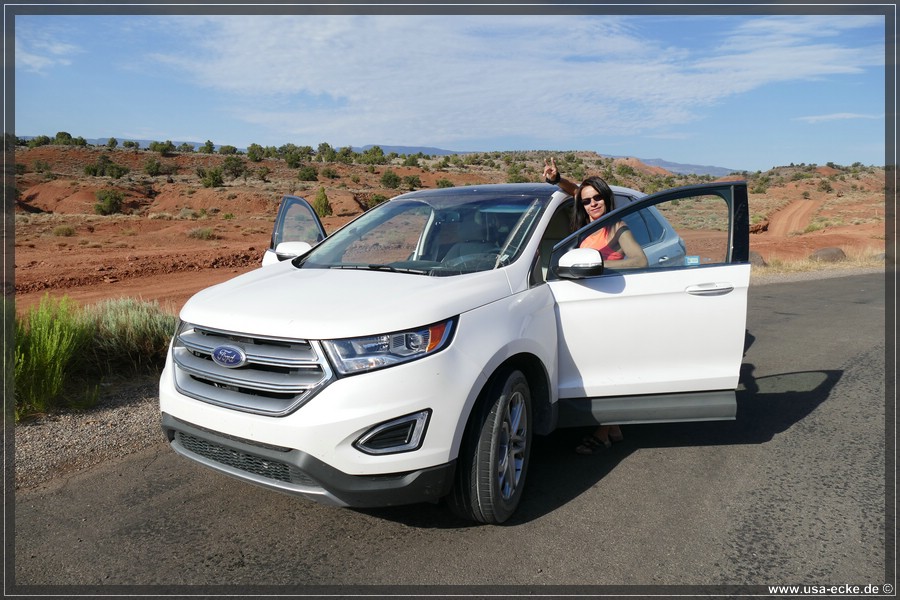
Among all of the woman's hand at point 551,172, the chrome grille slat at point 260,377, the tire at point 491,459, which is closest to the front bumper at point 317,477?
the tire at point 491,459

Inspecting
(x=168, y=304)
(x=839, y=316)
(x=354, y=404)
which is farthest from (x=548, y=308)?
(x=839, y=316)

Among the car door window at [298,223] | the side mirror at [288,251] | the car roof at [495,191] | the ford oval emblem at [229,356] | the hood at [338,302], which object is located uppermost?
the car roof at [495,191]

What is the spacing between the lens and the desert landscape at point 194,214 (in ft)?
53.3

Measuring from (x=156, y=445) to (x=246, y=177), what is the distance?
157ft

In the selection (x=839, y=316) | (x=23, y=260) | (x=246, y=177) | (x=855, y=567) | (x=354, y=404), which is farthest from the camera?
(x=246, y=177)

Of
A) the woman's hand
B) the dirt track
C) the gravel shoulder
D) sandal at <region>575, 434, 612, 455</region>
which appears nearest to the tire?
sandal at <region>575, 434, 612, 455</region>

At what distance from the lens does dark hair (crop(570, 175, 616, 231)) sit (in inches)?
196

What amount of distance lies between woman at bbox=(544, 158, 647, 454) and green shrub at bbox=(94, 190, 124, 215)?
3371 cm

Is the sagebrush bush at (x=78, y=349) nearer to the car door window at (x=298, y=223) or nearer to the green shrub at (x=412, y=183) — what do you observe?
the car door window at (x=298, y=223)

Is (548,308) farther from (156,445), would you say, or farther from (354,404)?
(156,445)

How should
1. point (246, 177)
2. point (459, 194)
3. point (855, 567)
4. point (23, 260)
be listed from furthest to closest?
point (246, 177) < point (23, 260) < point (459, 194) < point (855, 567)

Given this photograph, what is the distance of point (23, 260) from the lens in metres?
18.4

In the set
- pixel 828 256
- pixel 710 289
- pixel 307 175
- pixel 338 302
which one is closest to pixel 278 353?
pixel 338 302

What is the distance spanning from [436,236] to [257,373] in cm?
205
